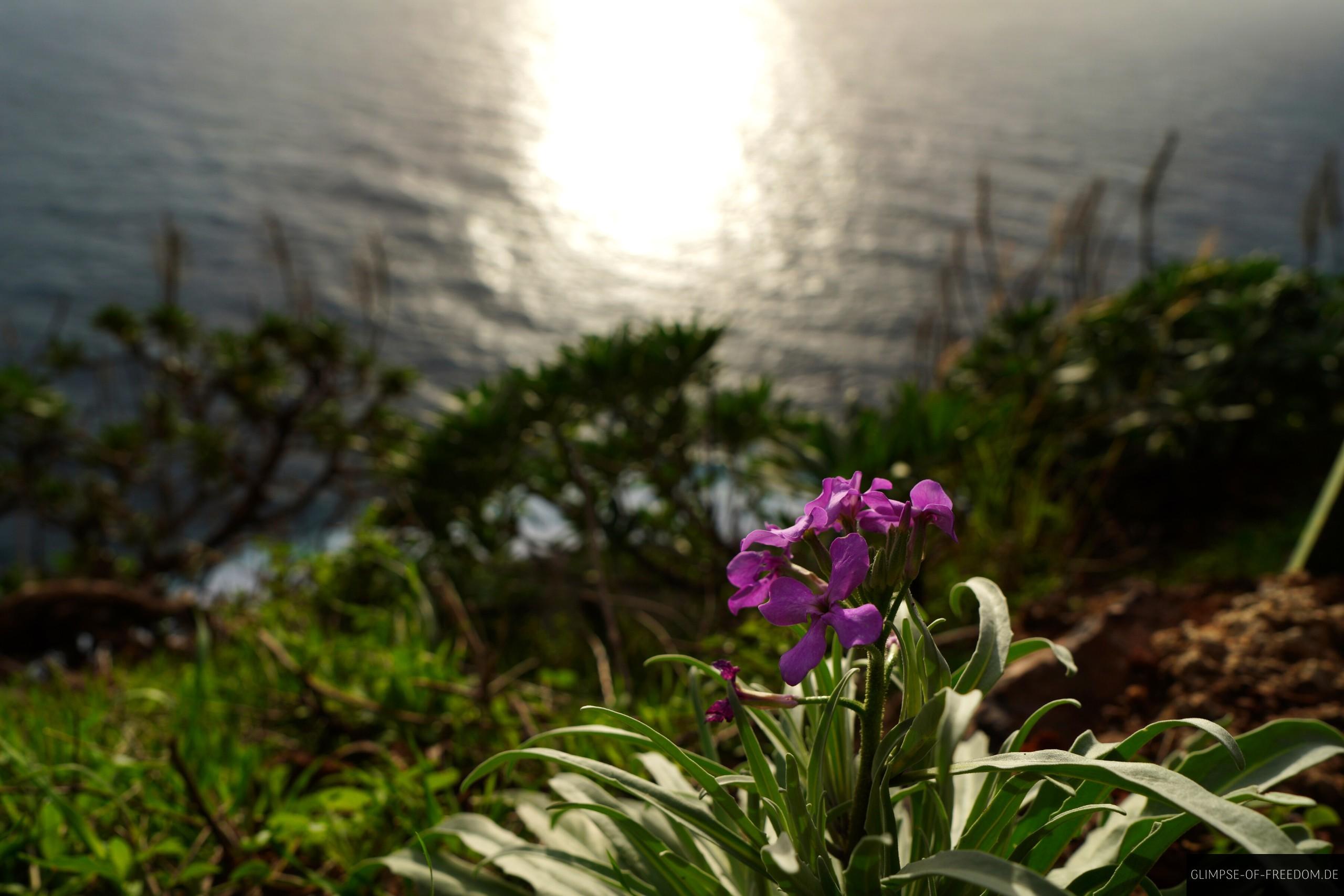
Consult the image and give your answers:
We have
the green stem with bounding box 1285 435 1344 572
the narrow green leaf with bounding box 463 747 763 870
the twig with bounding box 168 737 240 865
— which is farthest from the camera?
the green stem with bounding box 1285 435 1344 572

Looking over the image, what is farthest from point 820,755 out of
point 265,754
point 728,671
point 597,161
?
point 597,161

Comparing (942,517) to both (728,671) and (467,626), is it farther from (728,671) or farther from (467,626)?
(467,626)

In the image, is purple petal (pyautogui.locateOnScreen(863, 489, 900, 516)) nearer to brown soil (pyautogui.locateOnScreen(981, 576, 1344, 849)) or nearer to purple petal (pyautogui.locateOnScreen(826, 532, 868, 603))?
purple petal (pyautogui.locateOnScreen(826, 532, 868, 603))

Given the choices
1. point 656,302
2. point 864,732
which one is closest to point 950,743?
point 864,732

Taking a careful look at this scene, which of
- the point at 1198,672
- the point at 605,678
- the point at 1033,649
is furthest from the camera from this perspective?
the point at 605,678

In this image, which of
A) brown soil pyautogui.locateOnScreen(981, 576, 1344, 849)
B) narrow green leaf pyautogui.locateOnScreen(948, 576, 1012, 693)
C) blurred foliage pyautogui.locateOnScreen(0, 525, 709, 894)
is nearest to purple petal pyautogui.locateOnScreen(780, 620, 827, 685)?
narrow green leaf pyautogui.locateOnScreen(948, 576, 1012, 693)

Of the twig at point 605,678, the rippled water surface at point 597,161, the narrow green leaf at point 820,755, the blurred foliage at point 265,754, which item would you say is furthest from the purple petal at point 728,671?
the rippled water surface at point 597,161

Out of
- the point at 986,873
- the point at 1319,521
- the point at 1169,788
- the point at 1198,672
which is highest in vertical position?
the point at 1169,788

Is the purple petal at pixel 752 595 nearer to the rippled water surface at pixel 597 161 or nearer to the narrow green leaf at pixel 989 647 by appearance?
the narrow green leaf at pixel 989 647
